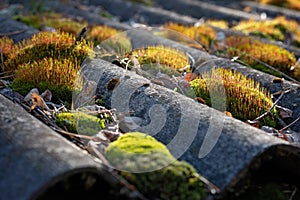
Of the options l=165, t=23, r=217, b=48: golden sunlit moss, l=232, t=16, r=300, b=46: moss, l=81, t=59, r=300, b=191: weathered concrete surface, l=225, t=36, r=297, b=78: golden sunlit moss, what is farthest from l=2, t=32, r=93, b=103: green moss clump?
l=232, t=16, r=300, b=46: moss

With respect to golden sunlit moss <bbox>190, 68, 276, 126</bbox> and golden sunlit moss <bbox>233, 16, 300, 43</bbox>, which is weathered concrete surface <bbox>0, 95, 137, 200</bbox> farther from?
golden sunlit moss <bbox>233, 16, 300, 43</bbox>

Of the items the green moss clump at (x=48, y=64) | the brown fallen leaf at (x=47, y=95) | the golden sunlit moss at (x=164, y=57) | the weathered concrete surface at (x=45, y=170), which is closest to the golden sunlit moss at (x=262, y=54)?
the golden sunlit moss at (x=164, y=57)

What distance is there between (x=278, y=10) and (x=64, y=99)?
37.6ft

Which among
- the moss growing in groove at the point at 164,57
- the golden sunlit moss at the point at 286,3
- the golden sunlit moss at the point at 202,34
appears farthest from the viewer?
the golden sunlit moss at the point at 286,3

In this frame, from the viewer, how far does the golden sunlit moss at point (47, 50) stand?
17.1ft

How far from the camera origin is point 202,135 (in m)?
3.27

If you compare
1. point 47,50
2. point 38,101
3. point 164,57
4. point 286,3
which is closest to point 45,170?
point 38,101

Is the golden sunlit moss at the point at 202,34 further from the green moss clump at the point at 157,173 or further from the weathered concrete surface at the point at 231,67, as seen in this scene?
the green moss clump at the point at 157,173

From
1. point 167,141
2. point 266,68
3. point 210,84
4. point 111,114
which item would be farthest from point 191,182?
point 266,68

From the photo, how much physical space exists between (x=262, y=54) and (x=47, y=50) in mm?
3307

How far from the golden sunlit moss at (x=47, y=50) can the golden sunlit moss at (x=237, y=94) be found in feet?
4.80

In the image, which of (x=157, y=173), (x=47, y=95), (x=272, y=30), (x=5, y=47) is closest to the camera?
(x=157, y=173)

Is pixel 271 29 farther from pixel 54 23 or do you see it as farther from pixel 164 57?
pixel 164 57

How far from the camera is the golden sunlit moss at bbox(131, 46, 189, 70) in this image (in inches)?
212
